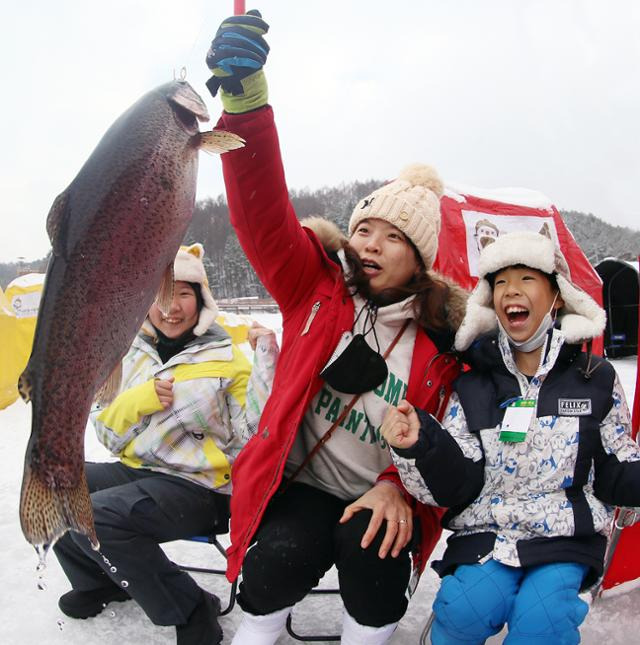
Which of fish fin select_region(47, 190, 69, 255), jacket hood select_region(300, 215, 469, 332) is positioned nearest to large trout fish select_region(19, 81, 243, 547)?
fish fin select_region(47, 190, 69, 255)

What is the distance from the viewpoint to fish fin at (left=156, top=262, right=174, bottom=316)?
1.30m

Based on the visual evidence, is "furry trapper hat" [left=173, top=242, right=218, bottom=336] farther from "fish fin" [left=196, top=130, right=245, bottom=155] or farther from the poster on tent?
the poster on tent

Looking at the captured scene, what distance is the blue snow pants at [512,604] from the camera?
1847 mm

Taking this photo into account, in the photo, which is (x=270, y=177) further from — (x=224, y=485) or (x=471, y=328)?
(x=224, y=485)

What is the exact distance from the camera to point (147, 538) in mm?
2465

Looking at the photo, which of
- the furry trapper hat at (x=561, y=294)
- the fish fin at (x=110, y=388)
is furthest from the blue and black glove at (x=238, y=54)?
the furry trapper hat at (x=561, y=294)

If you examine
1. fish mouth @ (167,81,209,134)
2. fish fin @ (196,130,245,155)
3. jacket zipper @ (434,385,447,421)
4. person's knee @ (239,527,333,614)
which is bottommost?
person's knee @ (239,527,333,614)

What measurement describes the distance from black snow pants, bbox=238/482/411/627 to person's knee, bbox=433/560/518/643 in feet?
0.53

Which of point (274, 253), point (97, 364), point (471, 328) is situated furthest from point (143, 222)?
point (471, 328)

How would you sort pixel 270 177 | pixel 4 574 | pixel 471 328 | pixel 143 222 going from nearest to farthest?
pixel 143 222 → pixel 270 177 → pixel 471 328 → pixel 4 574

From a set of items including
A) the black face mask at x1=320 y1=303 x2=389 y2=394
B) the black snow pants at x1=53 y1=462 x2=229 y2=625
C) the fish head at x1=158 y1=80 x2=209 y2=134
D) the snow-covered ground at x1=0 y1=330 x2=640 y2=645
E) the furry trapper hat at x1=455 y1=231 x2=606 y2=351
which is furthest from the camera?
the snow-covered ground at x1=0 y1=330 x2=640 y2=645

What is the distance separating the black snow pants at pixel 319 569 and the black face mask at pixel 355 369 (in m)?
0.45

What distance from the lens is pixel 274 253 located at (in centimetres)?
206

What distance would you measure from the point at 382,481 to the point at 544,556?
614mm
